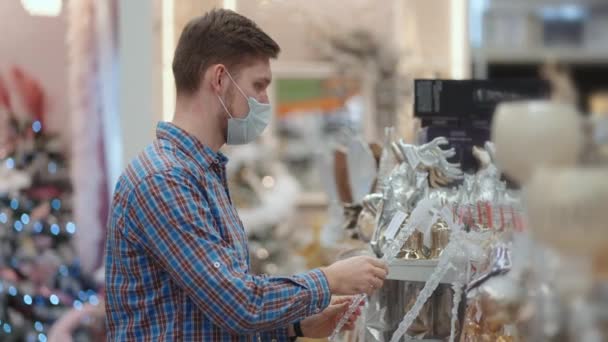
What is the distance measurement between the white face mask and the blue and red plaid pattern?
1.9 inches

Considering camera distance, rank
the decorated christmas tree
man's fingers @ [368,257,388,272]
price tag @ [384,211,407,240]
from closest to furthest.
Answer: man's fingers @ [368,257,388,272] → price tag @ [384,211,407,240] → the decorated christmas tree

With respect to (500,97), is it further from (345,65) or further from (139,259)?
(345,65)

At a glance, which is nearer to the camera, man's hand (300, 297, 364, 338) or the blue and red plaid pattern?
the blue and red plaid pattern

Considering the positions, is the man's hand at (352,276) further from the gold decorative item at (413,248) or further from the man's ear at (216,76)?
the man's ear at (216,76)

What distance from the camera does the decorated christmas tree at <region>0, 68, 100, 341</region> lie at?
341 cm

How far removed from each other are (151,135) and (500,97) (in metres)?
1.17

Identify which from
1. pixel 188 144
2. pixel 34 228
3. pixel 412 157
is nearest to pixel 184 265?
pixel 188 144

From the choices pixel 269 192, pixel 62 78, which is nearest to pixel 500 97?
pixel 62 78

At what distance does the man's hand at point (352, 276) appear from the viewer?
64.2 inches

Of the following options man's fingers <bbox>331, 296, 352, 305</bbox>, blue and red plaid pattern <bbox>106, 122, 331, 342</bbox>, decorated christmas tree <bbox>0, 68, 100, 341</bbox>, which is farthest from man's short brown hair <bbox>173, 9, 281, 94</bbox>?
decorated christmas tree <bbox>0, 68, 100, 341</bbox>

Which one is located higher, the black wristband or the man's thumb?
the man's thumb

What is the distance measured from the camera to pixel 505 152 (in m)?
1.07

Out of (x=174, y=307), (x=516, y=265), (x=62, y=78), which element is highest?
(x=62, y=78)

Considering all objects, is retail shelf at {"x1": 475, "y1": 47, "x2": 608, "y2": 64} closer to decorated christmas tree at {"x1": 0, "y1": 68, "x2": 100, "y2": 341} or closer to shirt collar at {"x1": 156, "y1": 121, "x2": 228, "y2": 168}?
decorated christmas tree at {"x1": 0, "y1": 68, "x2": 100, "y2": 341}
